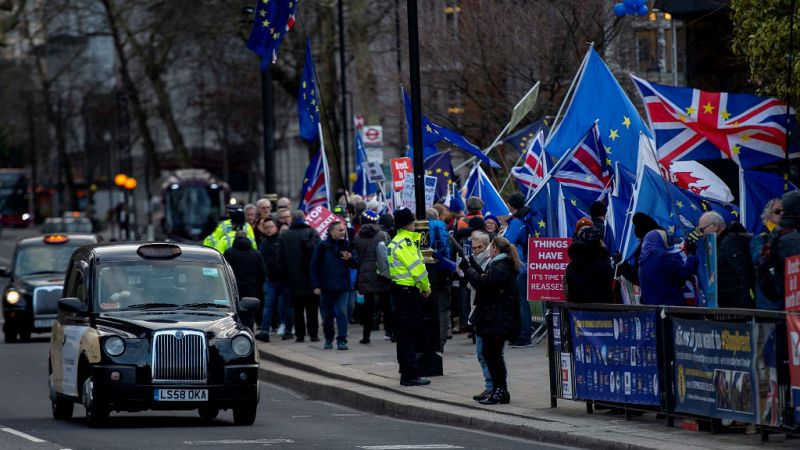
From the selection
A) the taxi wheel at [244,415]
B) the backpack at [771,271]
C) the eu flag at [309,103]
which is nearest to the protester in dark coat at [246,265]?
the eu flag at [309,103]

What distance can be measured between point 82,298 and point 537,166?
7799mm

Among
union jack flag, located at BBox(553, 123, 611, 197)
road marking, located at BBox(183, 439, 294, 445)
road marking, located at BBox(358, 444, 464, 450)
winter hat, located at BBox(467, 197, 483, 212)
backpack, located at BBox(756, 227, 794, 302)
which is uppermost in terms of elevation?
union jack flag, located at BBox(553, 123, 611, 197)

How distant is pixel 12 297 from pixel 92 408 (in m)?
12.8

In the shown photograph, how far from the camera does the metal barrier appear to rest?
11.5m

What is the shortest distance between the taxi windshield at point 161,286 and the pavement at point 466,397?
7.02 ft

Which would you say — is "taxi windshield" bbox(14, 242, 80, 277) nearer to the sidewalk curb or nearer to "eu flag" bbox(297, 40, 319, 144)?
"eu flag" bbox(297, 40, 319, 144)

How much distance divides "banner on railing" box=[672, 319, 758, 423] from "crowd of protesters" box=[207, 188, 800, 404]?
0.51 m

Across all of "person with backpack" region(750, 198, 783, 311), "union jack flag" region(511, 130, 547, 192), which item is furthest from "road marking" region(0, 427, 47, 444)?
"union jack flag" region(511, 130, 547, 192)

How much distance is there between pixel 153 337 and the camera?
14.1 m

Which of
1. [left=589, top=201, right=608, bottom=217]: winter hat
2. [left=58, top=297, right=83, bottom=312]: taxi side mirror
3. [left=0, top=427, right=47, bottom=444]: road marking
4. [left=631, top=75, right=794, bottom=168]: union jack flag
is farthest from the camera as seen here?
[left=589, top=201, right=608, bottom=217]: winter hat

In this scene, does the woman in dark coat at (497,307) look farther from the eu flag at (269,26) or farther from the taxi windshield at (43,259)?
the taxi windshield at (43,259)

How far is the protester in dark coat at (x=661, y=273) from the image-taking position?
14.0 meters

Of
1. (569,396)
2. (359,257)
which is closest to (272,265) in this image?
(359,257)

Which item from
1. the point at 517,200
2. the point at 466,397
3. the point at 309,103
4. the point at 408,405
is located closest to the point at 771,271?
the point at 466,397
